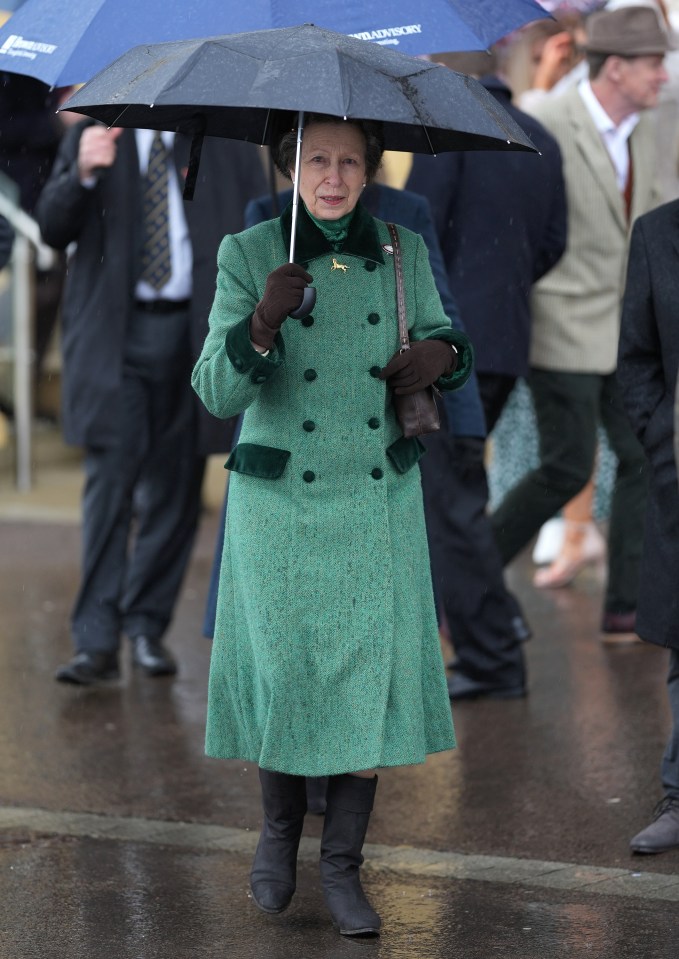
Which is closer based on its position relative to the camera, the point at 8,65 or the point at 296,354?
the point at 296,354

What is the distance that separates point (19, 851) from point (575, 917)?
4.97 ft

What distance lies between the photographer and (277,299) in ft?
12.8

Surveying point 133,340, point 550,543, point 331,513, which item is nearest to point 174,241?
point 133,340

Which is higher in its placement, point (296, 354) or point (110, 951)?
→ point (296, 354)

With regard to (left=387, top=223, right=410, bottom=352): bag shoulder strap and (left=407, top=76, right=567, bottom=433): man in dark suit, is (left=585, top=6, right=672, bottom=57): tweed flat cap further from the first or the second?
(left=387, top=223, right=410, bottom=352): bag shoulder strap

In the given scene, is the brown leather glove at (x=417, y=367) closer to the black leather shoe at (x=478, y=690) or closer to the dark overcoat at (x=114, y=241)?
the dark overcoat at (x=114, y=241)

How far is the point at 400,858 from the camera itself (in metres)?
4.84

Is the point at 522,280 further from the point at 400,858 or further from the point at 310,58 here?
the point at 310,58

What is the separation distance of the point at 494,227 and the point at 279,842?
2.90 metres

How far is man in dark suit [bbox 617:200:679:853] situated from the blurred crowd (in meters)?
0.87

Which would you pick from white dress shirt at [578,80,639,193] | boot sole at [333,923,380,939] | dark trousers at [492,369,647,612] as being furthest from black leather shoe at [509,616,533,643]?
boot sole at [333,923,380,939]

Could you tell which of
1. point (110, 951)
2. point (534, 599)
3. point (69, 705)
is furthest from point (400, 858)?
point (534, 599)

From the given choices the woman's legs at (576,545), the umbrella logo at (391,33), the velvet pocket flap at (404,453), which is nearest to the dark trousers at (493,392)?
the woman's legs at (576,545)

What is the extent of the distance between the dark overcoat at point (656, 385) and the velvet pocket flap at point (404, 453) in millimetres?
817
